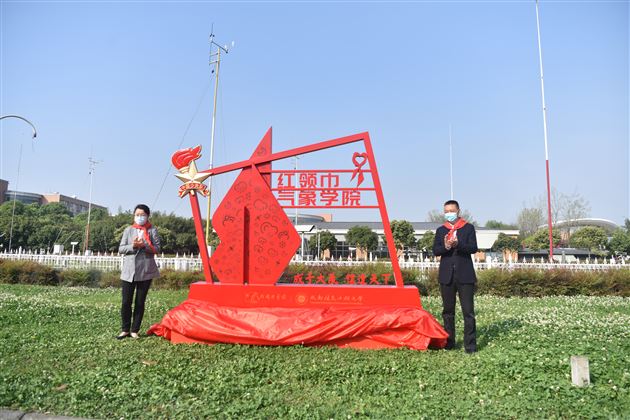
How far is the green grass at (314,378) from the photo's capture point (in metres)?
2.91

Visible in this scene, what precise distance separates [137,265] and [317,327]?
2296 millimetres

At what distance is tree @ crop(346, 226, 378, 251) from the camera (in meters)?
32.0

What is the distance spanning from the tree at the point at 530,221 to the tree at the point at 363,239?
1804 cm

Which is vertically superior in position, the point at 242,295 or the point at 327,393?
the point at 242,295

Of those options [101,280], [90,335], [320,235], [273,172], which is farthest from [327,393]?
[320,235]

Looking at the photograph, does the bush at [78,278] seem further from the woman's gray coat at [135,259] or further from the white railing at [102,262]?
the woman's gray coat at [135,259]

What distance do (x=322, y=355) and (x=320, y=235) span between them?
2671 centimetres

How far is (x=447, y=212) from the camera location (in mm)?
4613

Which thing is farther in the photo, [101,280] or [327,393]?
[101,280]

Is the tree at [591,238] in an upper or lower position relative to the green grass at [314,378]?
upper

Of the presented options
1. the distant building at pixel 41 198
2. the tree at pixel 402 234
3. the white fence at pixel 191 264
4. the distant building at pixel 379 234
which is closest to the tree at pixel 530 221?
the distant building at pixel 379 234

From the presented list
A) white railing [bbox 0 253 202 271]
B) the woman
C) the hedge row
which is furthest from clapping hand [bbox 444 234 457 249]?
white railing [bbox 0 253 202 271]

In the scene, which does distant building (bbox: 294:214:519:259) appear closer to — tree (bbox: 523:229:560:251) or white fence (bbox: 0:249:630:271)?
tree (bbox: 523:229:560:251)

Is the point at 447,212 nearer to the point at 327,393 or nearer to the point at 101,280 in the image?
the point at 327,393
